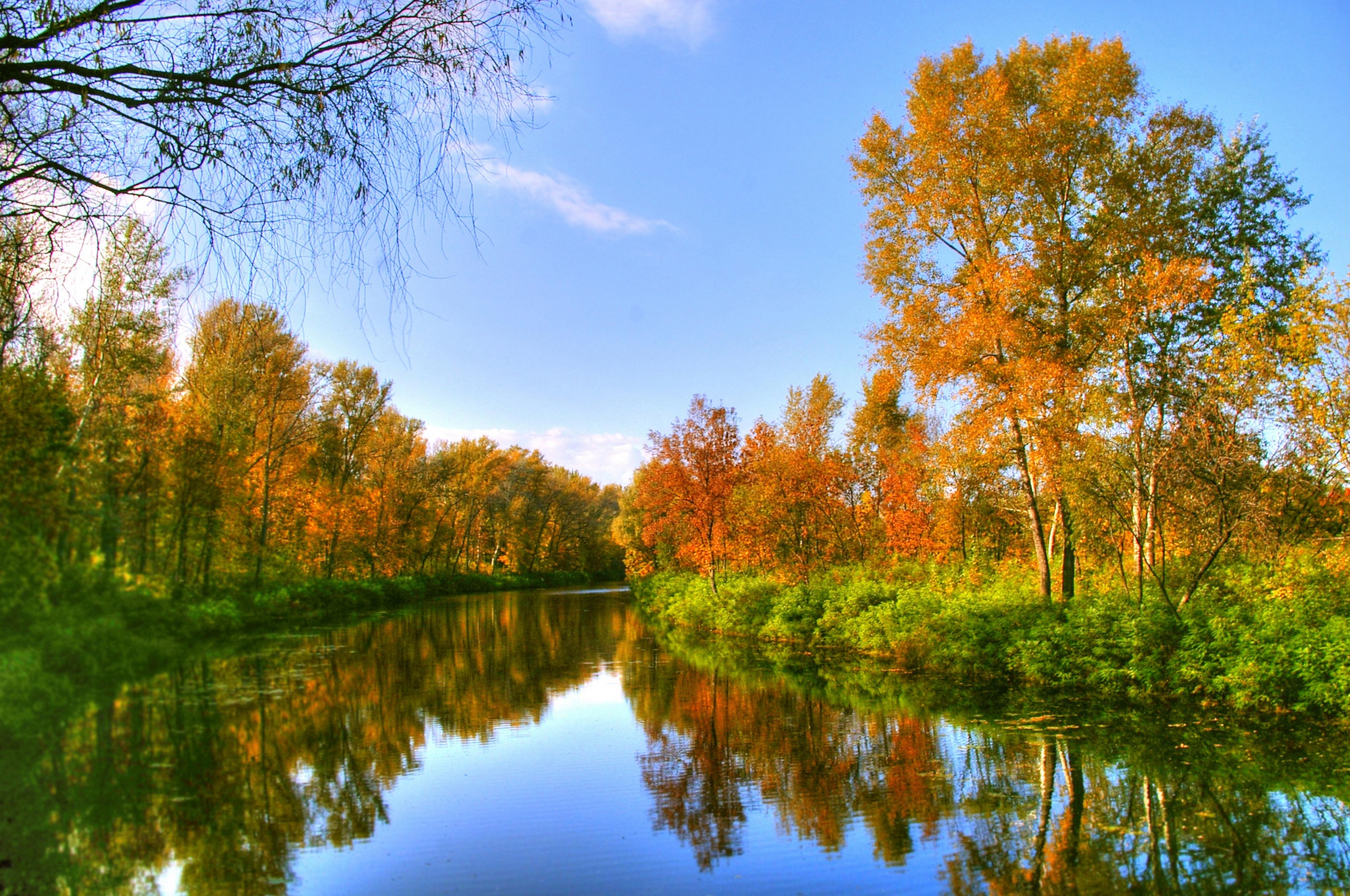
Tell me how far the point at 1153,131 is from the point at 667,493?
21.0m

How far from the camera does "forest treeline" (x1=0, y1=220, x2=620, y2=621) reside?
644cm

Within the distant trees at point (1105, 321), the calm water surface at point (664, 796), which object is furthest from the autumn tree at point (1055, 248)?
the calm water surface at point (664, 796)

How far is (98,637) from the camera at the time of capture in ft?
40.8

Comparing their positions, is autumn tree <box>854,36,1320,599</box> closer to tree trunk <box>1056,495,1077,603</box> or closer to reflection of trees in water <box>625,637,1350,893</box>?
tree trunk <box>1056,495,1077,603</box>

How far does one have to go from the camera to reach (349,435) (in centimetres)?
4612

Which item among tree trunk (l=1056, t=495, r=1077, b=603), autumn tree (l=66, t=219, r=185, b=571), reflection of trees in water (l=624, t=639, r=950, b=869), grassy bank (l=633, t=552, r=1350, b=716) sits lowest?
reflection of trees in water (l=624, t=639, r=950, b=869)

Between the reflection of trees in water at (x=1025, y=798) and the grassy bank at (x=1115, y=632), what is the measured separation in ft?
4.53

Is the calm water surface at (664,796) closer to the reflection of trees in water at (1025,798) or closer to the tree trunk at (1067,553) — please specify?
the reflection of trees in water at (1025,798)

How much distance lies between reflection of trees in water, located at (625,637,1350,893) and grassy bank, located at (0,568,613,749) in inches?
329

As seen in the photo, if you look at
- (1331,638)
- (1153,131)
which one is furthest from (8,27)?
(1153,131)

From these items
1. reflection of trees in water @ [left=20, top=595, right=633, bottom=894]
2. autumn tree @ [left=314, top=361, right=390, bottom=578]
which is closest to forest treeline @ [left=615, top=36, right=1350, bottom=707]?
reflection of trees in water @ [left=20, top=595, right=633, bottom=894]

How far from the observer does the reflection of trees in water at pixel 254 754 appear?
6.58 meters

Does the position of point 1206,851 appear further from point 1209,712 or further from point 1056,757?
point 1209,712

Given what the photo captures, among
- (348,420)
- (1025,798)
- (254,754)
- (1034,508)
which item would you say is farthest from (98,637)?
(348,420)
